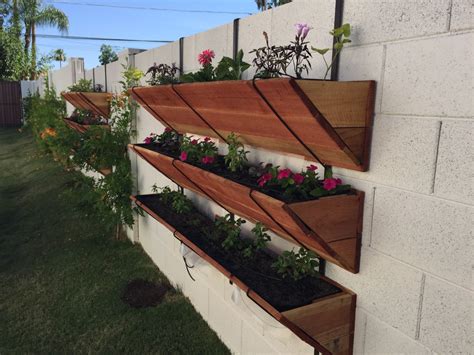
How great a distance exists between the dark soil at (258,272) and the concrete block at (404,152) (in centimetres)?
53

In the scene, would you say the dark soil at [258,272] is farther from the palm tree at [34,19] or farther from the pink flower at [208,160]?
the palm tree at [34,19]

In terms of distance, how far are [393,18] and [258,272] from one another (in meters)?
1.22

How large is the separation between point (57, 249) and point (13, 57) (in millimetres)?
17386

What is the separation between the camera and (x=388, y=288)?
153cm

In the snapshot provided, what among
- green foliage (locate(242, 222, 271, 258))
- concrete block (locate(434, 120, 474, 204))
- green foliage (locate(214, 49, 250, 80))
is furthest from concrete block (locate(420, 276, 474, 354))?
green foliage (locate(214, 49, 250, 80))

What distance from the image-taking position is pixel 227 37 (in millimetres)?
2557

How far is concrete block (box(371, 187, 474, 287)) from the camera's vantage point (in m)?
1.24

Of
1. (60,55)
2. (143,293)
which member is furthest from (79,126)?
(60,55)

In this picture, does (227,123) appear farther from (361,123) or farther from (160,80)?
(160,80)

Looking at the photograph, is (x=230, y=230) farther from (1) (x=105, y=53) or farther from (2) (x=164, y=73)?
(1) (x=105, y=53)

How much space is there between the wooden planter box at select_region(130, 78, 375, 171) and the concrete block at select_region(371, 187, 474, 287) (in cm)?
18

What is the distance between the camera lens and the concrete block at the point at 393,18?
4.09 feet

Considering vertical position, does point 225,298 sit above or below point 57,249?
above

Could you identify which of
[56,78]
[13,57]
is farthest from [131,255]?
[13,57]
